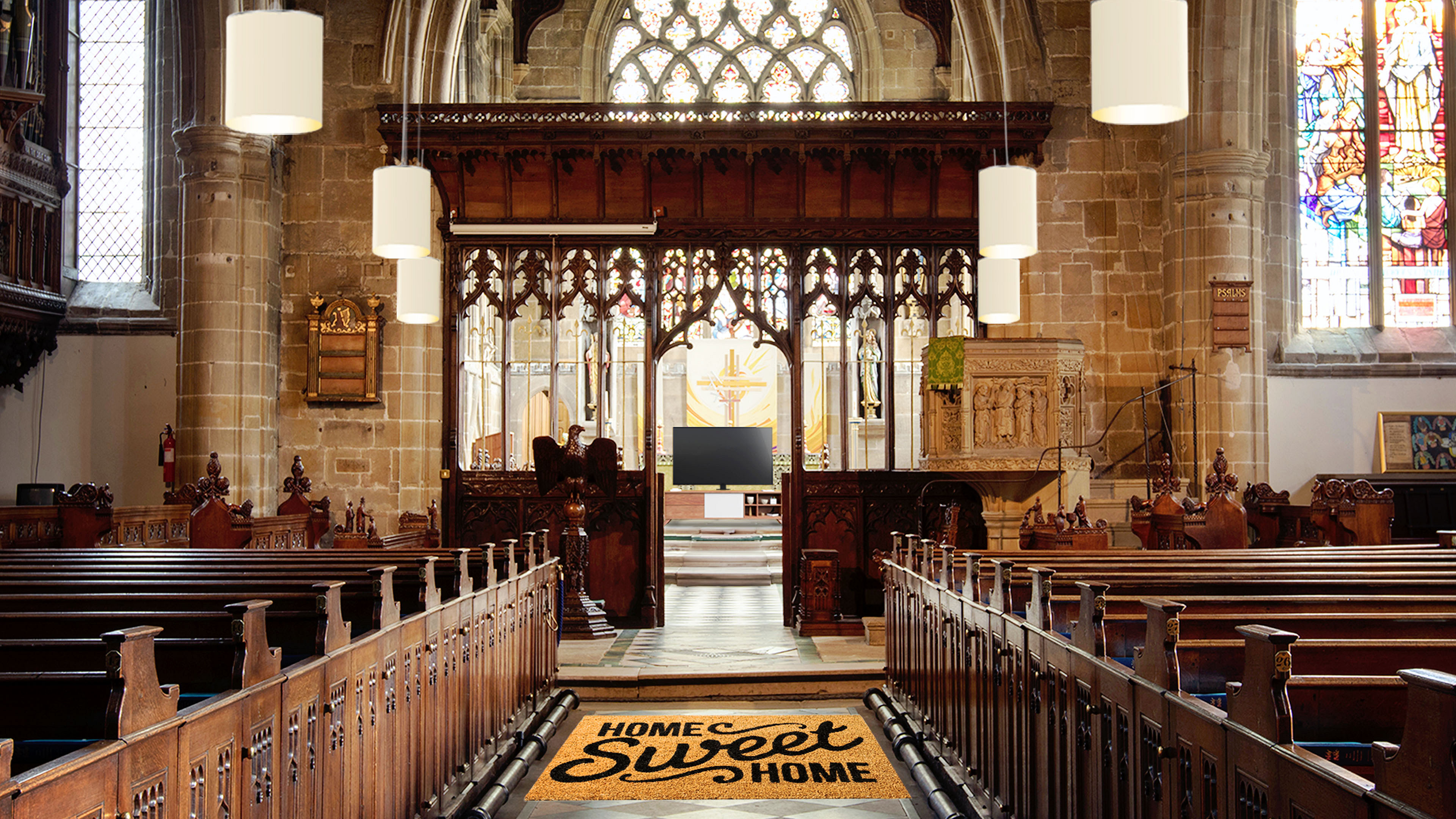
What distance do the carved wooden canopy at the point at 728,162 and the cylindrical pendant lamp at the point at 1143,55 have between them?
4.70 m

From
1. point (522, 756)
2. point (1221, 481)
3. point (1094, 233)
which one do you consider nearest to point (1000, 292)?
point (1094, 233)

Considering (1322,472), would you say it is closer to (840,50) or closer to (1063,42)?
(1063,42)

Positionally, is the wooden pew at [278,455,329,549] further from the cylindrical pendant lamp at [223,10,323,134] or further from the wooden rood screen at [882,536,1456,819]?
the wooden rood screen at [882,536,1456,819]

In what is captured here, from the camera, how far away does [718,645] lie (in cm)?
769

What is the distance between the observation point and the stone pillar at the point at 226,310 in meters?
8.86

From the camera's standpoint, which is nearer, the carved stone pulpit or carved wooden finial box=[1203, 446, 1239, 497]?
carved wooden finial box=[1203, 446, 1239, 497]

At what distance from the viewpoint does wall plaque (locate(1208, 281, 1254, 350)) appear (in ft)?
29.1

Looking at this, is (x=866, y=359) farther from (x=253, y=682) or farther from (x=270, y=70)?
(x=253, y=682)

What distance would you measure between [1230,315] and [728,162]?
4.21 metres

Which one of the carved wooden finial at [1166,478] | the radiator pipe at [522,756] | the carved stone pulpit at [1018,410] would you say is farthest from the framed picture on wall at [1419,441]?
the radiator pipe at [522,756]

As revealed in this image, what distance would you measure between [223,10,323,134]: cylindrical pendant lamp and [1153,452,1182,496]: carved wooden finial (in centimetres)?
570

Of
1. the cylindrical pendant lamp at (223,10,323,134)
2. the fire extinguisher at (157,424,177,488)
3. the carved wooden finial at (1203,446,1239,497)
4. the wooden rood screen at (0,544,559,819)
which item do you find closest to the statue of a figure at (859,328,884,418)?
the carved wooden finial at (1203,446,1239,497)

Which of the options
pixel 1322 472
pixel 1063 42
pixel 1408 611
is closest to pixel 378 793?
pixel 1408 611

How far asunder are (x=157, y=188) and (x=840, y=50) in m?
8.41
